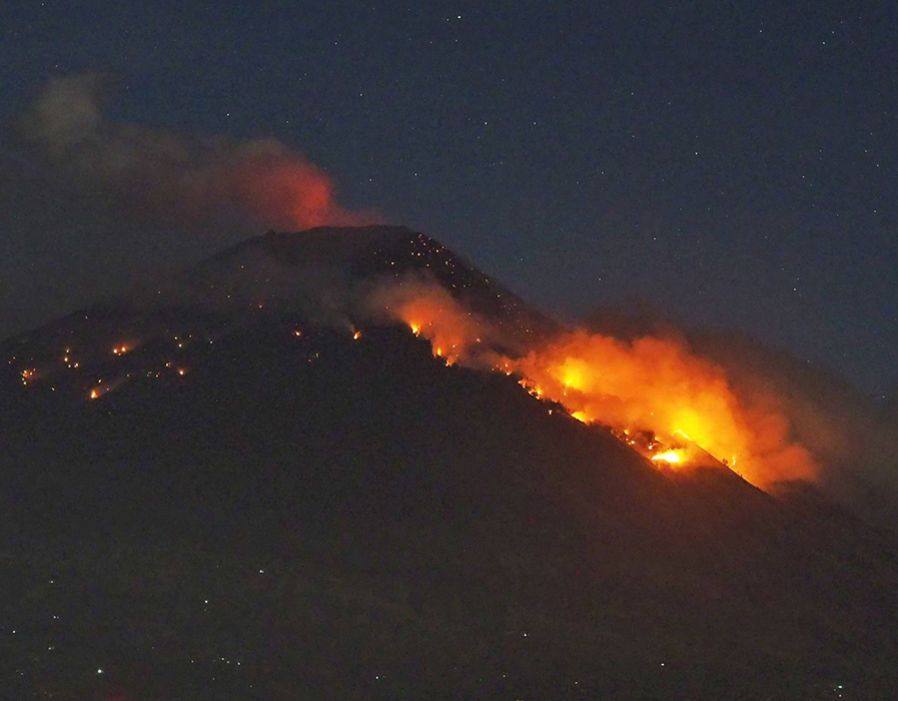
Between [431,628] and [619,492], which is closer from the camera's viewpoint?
[431,628]

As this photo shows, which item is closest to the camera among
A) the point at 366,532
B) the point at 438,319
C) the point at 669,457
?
the point at 366,532

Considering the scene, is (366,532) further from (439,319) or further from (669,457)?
(439,319)

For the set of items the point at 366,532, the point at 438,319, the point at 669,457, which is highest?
the point at 438,319

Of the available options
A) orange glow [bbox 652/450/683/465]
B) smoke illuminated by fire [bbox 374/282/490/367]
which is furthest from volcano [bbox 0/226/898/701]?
orange glow [bbox 652/450/683/465]

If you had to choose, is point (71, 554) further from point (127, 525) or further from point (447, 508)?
point (447, 508)

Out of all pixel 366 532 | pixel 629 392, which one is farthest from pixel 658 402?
pixel 366 532

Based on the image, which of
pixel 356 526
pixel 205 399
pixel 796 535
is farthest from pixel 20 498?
pixel 796 535
